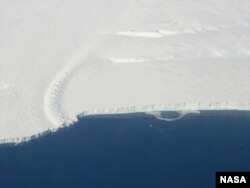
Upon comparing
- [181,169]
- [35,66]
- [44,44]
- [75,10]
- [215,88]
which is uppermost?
[75,10]

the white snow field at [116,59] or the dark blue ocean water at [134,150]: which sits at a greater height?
the white snow field at [116,59]

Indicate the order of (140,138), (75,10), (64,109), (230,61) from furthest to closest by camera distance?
(75,10) < (230,61) < (64,109) < (140,138)

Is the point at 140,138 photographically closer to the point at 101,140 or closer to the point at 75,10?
the point at 101,140

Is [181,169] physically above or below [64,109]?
below

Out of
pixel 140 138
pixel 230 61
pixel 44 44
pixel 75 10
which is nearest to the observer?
pixel 140 138

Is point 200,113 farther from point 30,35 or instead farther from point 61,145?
point 30,35

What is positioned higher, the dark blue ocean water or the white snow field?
the white snow field

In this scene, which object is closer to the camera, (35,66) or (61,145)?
(61,145)

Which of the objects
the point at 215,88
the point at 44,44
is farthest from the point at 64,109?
the point at 215,88
